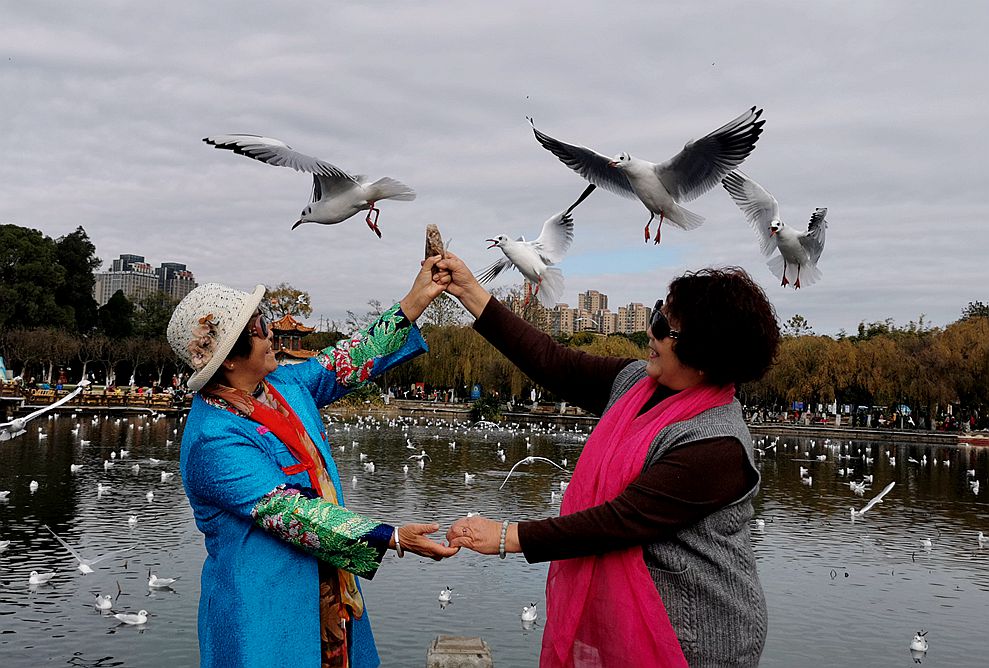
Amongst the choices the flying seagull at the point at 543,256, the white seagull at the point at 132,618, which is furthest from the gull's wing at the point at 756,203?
the white seagull at the point at 132,618

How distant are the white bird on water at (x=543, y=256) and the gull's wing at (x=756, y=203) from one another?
0.51 m

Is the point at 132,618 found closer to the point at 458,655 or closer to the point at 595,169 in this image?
the point at 458,655

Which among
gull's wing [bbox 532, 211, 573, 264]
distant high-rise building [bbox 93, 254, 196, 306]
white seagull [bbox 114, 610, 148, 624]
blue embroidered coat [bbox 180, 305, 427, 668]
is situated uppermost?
distant high-rise building [bbox 93, 254, 196, 306]

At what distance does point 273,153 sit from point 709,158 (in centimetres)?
134

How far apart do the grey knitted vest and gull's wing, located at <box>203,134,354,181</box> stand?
1318mm

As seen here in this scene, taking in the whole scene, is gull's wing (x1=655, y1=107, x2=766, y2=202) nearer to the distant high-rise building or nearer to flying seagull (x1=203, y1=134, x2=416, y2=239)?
flying seagull (x1=203, y1=134, x2=416, y2=239)

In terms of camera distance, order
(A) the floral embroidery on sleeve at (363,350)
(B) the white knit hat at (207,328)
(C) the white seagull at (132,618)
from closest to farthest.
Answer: (B) the white knit hat at (207,328), (A) the floral embroidery on sleeve at (363,350), (C) the white seagull at (132,618)

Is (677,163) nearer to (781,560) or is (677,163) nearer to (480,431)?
(781,560)

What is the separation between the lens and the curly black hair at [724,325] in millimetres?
1900

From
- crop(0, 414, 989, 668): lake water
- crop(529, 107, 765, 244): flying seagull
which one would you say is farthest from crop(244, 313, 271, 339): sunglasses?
crop(0, 414, 989, 668): lake water

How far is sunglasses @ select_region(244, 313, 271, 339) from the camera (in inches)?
84.1

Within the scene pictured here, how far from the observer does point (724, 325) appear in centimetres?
190

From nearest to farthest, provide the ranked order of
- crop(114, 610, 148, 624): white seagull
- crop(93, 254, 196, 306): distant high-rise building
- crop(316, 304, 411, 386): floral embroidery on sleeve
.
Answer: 1. crop(316, 304, 411, 386): floral embroidery on sleeve
2. crop(114, 610, 148, 624): white seagull
3. crop(93, 254, 196, 306): distant high-rise building

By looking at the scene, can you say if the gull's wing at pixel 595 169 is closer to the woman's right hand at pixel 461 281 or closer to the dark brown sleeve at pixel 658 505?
the woman's right hand at pixel 461 281
